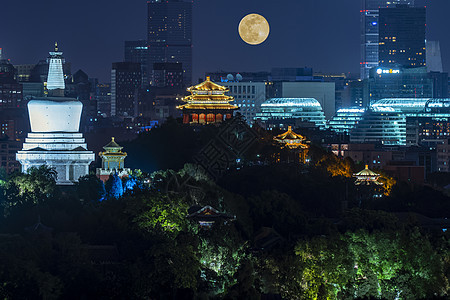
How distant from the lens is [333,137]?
14700cm

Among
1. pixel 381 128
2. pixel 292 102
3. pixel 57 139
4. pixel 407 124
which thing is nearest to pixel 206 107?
pixel 57 139

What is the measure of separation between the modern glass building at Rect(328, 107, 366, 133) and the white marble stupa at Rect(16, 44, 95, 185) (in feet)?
343

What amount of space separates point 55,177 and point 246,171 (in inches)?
409

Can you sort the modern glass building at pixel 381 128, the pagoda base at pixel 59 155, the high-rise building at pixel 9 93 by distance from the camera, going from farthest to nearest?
1. the modern glass building at pixel 381 128
2. the high-rise building at pixel 9 93
3. the pagoda base at pixel 59 155

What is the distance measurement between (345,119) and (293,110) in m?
8.62

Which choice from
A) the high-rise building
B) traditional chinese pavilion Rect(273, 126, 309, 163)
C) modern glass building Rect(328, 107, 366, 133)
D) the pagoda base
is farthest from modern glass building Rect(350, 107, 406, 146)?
the pagoda base

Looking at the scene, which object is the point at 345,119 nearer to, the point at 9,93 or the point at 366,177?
the point at 9,93

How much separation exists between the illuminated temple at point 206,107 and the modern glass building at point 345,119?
3161 inches

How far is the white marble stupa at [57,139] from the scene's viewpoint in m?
74.4

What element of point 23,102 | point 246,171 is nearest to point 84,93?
point 23,102

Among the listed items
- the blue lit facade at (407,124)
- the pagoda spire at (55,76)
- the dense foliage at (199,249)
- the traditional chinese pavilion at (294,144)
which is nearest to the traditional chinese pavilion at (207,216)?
the dense foliage at (199,249)

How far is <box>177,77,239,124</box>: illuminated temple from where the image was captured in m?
96.6

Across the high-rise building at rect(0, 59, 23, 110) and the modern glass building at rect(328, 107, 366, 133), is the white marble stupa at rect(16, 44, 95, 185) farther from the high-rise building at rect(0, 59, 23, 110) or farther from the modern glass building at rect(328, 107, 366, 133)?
the modern glass building at rect(328, 107, 366, 133)

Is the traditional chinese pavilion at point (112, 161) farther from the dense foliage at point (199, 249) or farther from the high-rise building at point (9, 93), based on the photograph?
the high-rise building at point (9, 93)
